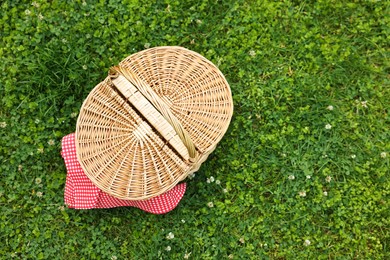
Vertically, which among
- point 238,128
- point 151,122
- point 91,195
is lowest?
point 91,195

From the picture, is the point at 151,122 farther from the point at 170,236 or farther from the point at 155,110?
the point at 170,236

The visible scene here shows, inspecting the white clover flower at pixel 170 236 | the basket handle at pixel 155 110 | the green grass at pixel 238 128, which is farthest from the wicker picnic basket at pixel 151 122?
the white clover flower at pixel 170 236

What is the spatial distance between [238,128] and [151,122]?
107cm

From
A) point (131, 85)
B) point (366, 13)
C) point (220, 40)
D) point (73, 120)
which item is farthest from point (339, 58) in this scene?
point (73, 120)

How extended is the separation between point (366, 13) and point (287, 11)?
72 cm

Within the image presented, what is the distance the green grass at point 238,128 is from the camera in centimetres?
361

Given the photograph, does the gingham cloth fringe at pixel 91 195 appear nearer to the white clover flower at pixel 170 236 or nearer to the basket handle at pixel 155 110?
the white clover flower at pixel 170 236

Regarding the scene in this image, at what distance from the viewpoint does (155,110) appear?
2.90 m

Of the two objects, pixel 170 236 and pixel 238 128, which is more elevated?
pixel 238 128

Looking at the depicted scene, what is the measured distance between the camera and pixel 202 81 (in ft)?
10.5

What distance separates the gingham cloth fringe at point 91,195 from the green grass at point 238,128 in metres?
0.25

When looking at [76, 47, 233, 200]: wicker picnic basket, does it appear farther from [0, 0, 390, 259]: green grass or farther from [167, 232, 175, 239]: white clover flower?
[167, 232, 175, 239]: white clover flower

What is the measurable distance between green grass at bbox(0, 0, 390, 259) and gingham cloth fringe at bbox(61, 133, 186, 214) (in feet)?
0.82

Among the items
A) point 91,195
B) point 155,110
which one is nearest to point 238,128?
point 155,110
